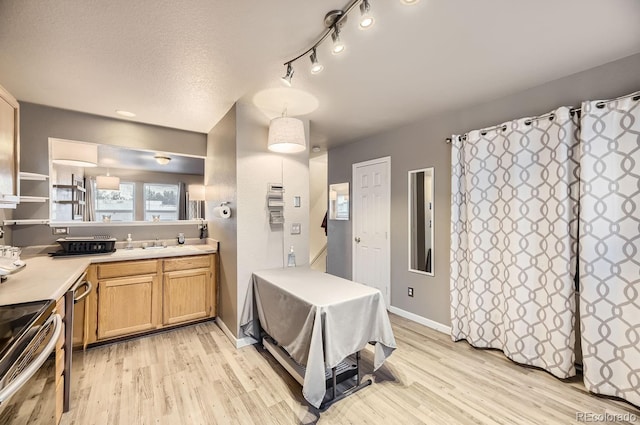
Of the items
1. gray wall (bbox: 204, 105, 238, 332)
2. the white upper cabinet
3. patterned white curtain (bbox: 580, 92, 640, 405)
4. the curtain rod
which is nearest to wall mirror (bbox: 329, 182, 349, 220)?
the curtain rod

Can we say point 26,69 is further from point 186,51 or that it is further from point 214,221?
point 214,221

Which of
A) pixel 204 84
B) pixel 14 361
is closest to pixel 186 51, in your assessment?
pixel 204 84

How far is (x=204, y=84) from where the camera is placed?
226cm

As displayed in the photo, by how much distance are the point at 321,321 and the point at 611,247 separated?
2036 millimetres

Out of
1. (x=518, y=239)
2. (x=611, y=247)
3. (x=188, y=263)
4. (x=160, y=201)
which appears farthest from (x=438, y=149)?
(x=160, y=201)

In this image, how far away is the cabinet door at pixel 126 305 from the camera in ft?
8.61

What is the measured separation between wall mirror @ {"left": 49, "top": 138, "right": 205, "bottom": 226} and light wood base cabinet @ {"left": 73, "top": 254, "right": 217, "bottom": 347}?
2.55ft

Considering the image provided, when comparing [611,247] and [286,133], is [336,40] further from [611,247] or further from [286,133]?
[611,247]

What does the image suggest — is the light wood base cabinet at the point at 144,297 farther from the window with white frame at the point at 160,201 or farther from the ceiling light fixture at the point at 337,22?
the ceiling light fixture at the point at 337,22

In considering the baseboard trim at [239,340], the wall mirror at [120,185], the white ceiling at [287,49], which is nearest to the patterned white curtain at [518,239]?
the white ceiling at [287,49]

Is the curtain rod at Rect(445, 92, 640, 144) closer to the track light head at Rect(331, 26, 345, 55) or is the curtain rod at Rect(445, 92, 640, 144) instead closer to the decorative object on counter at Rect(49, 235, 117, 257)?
the track light head at Rect(331, 26, 345, 55)

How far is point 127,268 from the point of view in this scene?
273 centimetres

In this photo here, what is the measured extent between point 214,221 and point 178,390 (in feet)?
5.89

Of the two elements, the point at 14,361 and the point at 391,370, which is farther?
the point at 391,370
